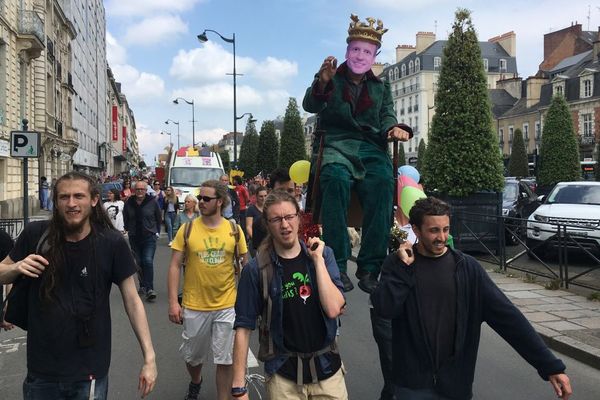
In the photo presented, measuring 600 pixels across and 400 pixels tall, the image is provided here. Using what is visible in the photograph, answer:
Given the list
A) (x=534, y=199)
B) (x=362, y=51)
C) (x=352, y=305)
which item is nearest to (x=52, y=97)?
(x=534, y=199)

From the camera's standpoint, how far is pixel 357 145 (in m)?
3.73

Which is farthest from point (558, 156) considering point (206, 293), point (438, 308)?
point (438, 308)

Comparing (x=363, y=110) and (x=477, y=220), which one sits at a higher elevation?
(x=363, y=110)

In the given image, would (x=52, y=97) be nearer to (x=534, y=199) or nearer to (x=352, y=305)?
(x=534, y=199)

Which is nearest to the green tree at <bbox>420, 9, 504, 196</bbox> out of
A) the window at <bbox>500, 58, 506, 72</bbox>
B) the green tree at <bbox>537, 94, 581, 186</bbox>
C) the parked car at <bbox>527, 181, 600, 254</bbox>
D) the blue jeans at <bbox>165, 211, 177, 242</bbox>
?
the parked car at <bbox>527, 181, 600, 254</bbox>

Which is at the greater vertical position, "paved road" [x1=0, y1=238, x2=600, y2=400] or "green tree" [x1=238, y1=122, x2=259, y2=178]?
"green tree" [x1=238, y1=122, x2=259, y2=178]

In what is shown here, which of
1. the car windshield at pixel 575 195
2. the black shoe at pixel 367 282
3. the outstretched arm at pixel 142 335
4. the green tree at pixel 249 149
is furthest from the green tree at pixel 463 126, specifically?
the green tree at pixel 249 149

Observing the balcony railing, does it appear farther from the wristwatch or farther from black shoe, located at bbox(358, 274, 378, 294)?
the wristwatch

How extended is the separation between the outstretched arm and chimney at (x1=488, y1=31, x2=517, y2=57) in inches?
3163

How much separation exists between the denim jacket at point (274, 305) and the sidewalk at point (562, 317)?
9.07 feet

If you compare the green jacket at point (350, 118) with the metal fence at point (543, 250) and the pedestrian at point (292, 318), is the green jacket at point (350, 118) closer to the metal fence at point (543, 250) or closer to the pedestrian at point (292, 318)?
the pedestrian at point (292, 318)

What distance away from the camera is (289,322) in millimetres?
2945

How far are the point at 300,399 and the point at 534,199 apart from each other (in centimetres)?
1543

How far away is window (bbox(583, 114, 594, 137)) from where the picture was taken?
1950 inches
